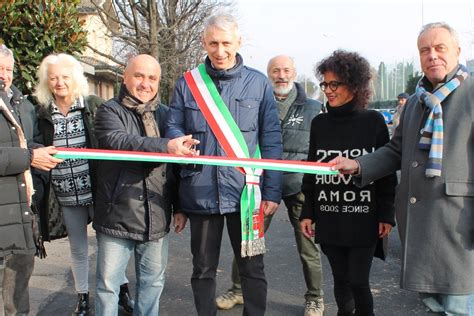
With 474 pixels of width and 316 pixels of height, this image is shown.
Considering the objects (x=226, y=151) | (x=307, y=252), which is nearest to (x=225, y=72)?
(x=226, y=151)

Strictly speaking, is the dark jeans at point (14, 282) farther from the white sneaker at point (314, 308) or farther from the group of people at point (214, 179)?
the white sneaker at point (314, 308)

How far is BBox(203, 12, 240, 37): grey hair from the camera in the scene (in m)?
3.25

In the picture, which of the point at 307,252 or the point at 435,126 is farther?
the point at 307,252

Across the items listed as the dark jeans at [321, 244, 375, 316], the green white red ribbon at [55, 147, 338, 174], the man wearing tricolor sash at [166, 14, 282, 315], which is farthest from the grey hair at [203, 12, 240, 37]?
the dark jeans at [321, 244, 375, 316]

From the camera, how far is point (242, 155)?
3.28 m

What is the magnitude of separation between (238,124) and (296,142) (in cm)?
99

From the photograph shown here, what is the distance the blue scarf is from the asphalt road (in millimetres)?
2071

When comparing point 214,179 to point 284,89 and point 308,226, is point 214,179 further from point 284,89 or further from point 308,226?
point 284,89

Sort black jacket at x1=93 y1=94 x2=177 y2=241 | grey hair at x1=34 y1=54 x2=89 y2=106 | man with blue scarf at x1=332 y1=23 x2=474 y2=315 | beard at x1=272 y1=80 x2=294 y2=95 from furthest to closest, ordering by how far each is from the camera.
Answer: beard at x1=272 y1=80 x2=294 y2=95, grey hair at x1=34 y1=54 x2=89 y2=106, black jacket at x1=93 y1=94 x2=177 y2=241, man with blue scarf at x1=332 y1=23 x2=474 y2=315

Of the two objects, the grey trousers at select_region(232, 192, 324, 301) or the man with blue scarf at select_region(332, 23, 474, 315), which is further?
the grey trousers at select_region(232, 192, 324, 301)

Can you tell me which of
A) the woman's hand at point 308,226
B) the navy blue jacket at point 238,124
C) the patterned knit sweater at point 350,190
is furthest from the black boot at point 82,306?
the patterned knit sweater at point 350,190

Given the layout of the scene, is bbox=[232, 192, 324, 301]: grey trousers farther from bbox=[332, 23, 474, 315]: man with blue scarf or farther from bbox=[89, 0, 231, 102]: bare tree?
bbox=[89, 0, 231, 102]: bare tree

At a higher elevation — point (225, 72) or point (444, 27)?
point (444, 27)

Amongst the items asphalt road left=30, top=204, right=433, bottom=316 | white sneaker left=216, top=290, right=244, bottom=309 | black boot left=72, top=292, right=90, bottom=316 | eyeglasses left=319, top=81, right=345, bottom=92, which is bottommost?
asphalt road left=30, top=204, right=433, bottom=316
